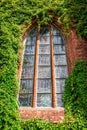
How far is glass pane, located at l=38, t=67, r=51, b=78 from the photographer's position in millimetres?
8731

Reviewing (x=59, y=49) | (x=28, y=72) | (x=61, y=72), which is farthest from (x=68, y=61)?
(x=28, y=72)

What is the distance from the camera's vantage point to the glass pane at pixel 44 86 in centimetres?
843

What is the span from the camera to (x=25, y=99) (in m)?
8.30

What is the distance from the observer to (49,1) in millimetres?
10195

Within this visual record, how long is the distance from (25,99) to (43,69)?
1107 mm

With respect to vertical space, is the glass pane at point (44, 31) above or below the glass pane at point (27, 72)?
above

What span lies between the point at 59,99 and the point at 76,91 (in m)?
0.59

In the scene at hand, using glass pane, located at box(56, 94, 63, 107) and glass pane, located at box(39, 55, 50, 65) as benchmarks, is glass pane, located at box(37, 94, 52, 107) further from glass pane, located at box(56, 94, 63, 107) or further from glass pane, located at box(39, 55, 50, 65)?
glass pane, located at box(39, 55, 50, 65)

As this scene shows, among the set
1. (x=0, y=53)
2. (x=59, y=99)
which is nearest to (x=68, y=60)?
(x=59, y=99)

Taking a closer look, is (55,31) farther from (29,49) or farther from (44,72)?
(44,72)

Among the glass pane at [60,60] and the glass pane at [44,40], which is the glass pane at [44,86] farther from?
the glass pane at [44,40]

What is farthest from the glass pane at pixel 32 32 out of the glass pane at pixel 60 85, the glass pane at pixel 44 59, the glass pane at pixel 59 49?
the glass pane at pixel 60 85

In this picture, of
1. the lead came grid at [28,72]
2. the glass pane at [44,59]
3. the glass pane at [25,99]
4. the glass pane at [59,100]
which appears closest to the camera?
the glass pane at [59,100]

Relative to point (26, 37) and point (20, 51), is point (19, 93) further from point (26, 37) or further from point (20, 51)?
point (26, 37)
